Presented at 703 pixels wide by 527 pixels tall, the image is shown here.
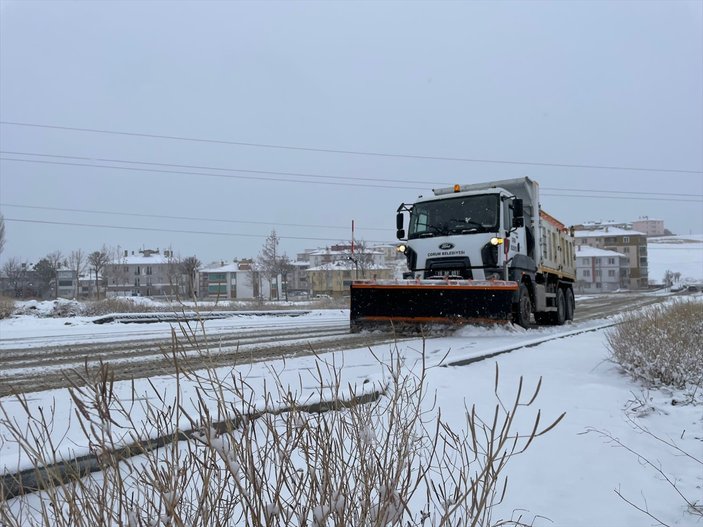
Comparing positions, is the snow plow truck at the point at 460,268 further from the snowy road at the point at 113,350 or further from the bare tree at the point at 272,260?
the bare tree at the point at 272,260

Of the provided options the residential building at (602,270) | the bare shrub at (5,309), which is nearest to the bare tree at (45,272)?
the bare shrub at (5,309)

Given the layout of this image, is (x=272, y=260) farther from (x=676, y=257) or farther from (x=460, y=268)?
(x=676, y=257)

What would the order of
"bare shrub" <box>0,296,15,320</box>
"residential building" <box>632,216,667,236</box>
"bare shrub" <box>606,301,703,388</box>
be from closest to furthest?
"bare shrub" <box>606,301,703,388</box> < "bare shrub" <box>0,296,15,320</box> < "residential building" <box>632,216,667,236</box>

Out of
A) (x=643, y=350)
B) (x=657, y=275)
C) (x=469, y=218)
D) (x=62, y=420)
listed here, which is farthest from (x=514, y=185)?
(x=657, y=275)

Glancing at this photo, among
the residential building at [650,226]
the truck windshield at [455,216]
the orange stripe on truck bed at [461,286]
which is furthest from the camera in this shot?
the residential building at [650,226]

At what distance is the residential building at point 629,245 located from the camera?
107938 millimetres

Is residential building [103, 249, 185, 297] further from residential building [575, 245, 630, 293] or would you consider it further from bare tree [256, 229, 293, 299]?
residential building [575, 245, 630, 293]

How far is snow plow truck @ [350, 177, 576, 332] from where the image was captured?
9.83 metres

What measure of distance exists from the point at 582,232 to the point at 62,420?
139 metres

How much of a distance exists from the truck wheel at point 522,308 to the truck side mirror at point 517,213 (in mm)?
1201

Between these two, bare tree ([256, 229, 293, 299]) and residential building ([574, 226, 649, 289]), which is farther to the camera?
residential building ([574, 226, 649, 289])

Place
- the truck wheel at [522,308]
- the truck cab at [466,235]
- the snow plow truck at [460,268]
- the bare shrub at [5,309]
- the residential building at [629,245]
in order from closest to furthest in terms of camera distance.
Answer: the snow plow truck at [460,268]
the truck cab at [466,235]
the truck wheel at [522,308]
the bare shrub at [5,309]
the residential building at [629,245]

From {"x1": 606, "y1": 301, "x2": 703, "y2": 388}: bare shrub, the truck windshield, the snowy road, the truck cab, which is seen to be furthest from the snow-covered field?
the truck windshield

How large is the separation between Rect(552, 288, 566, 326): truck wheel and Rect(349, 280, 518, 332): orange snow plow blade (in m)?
4.76
